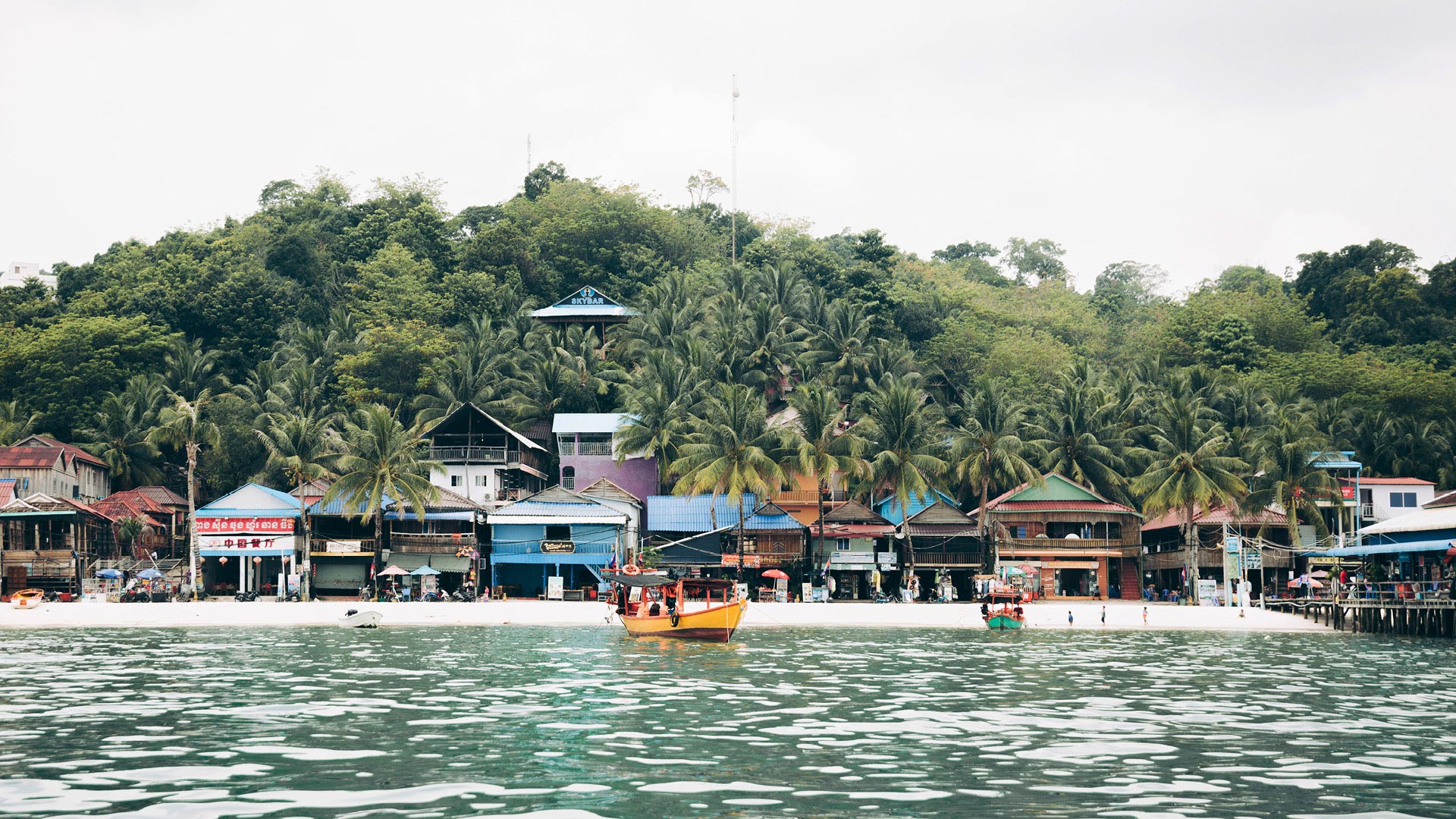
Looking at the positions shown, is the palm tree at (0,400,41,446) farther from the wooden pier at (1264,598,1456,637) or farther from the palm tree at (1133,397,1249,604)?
the wooden pier at (1264,598,1456,637)

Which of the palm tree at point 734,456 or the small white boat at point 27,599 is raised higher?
the palm tree at point 734,456

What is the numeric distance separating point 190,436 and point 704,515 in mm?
27618

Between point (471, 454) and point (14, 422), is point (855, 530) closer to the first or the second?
point (471, 454)

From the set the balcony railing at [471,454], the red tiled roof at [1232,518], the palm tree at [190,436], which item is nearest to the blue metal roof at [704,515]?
the balcony railing at [471,454]

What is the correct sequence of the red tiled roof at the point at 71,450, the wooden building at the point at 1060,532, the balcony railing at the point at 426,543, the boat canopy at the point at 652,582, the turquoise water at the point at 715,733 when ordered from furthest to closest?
1. the red tiled roof at the point at 71,450
2. the wooden building at the point at 1060,532
3. the balcony railing at the point at 426,543
4. the boat canopy at the point at 652,582
5. the turquoise water at the point at 715,733

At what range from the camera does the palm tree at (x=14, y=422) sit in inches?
3024

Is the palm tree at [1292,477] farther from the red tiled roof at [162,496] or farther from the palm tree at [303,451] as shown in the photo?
the red tiled roof at [162,496]

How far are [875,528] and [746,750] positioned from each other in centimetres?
5218

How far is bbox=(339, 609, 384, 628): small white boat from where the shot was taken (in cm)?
5278

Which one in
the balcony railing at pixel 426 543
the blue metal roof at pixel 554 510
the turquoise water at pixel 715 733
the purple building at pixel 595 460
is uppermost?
the purple building at pixel 595 460

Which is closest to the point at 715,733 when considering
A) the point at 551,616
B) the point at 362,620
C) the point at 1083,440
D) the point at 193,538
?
the point at 362,620

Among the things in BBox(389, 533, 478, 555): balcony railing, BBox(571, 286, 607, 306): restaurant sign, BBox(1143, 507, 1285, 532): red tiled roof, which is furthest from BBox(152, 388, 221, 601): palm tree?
BBox(1143, 507, 1285, 532): red tiled roof

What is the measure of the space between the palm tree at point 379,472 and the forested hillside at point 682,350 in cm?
670

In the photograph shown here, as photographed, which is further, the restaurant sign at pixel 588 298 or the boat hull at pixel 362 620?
the restaurant sign at pixel 588 298
